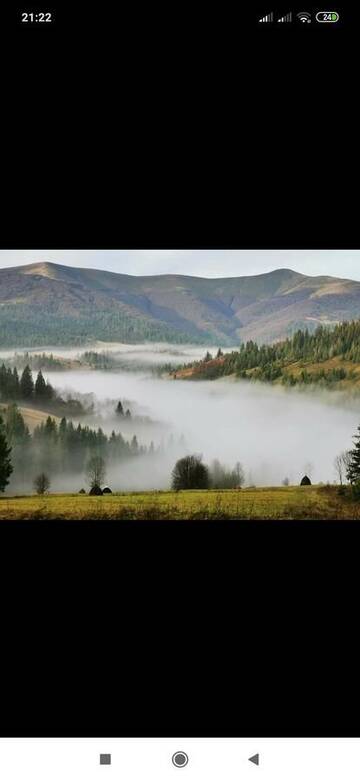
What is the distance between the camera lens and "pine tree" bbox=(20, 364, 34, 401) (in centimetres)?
969

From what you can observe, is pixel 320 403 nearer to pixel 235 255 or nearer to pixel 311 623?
pixel 235 255

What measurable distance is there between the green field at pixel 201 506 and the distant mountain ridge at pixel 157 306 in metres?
1.90

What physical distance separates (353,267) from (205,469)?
294cm

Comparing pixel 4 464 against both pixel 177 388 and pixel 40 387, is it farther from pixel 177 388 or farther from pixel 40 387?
pixel 177 388

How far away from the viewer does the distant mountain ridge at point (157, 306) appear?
985 centimetres

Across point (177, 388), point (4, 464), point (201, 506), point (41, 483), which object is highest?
point (177, 388)

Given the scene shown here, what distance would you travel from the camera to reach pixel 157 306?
10.2 meters
